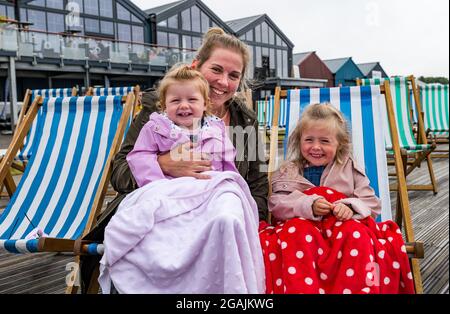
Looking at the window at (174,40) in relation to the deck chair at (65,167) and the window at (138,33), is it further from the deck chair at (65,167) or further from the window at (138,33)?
the deck chair at (65,167)

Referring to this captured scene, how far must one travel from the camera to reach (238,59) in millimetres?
1710

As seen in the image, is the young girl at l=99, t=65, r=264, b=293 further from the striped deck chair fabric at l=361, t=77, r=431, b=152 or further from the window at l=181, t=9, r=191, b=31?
the striped deck chair fabric at l=361, t=77, r=431, b=152

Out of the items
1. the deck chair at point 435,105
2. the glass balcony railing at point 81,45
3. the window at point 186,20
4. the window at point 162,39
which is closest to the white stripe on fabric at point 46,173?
the glass balcony railing at point 81,45

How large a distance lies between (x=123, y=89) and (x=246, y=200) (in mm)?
3190

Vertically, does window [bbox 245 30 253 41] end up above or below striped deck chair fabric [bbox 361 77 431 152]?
above

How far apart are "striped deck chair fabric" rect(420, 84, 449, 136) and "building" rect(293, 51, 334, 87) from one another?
3.69 metres

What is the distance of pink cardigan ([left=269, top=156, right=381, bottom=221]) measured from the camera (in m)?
1.46

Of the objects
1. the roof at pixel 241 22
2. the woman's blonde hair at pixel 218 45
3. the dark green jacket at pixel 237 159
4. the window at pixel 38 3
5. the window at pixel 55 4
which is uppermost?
the window at pixel 38 3

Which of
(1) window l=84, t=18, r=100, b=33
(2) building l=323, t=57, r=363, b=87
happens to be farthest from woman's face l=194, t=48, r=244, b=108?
(2) building l=323, t=57, r=363, b=87

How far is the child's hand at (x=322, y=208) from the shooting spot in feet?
4.30

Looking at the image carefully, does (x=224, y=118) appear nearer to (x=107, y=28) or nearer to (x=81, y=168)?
(x=81, y=168)

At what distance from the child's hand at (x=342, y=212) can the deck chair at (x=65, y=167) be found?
897 millimetres
